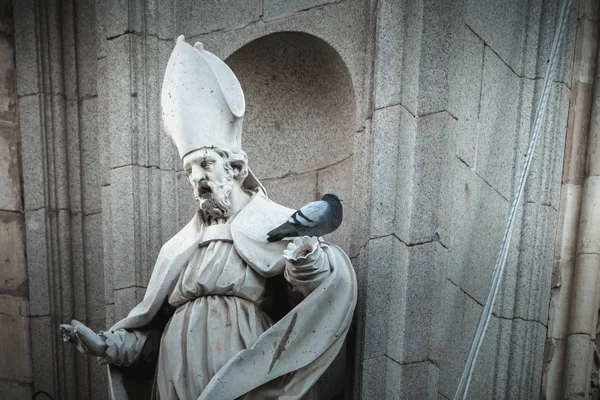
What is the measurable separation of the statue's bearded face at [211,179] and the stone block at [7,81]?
1.61 metres

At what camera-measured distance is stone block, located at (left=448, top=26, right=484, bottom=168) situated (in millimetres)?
7523

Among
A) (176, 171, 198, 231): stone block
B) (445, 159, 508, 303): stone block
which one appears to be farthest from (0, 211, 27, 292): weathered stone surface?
(445, 159, 508, 303): stone block

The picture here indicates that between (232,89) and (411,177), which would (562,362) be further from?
(232,89)

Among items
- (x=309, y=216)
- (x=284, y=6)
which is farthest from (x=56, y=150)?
(x=309, y=216)

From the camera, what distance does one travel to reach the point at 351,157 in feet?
25.8

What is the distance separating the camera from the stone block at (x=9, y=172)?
849 cm

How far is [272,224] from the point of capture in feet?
23.8

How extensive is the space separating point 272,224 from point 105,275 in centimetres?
119

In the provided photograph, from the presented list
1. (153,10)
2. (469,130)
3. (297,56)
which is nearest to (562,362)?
(469,130)

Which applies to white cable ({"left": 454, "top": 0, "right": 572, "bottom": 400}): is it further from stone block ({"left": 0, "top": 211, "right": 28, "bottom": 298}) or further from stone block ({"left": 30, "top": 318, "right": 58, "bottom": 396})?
stone block ({"left": 0, "top": 211, "right": 28, "bottom": 298})

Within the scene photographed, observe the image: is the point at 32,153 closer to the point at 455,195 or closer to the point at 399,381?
the point at 455,195

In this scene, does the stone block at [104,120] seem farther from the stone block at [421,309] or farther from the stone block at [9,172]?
the stone block at [421,309]

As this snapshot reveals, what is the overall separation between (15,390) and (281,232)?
199 cm

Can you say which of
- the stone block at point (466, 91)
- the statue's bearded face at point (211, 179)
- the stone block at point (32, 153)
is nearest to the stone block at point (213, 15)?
the stone block at point (32, 153)
